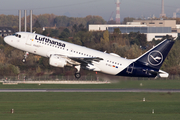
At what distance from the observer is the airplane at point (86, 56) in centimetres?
5400

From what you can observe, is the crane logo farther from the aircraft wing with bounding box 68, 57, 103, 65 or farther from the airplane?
the aircraft wing with bounding box 68, 57, 103, 65

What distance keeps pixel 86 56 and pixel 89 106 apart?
1133 centimetres

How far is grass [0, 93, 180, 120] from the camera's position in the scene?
3797 centimetres

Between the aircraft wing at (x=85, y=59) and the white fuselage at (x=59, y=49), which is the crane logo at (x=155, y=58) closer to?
the white fuselage at (x=59, y=49)

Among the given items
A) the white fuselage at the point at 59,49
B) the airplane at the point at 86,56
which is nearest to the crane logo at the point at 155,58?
the airplane at the point at 86,56

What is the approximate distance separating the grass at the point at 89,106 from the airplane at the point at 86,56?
12.8ft

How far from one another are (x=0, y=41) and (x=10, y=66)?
60317 mm

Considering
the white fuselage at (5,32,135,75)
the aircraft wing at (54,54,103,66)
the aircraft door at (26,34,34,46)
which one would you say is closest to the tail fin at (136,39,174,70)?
the white fuselage at (5,32,135,75)

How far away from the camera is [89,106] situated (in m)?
45.0

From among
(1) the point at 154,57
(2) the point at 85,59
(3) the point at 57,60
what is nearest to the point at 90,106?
(2) the point at 85,59

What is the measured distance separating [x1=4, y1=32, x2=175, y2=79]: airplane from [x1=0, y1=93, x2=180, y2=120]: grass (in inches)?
154

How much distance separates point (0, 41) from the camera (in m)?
154

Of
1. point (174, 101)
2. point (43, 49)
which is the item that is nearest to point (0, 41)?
point (43, 49)

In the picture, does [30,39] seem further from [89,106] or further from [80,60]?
[89,106]
